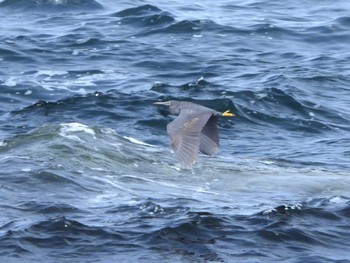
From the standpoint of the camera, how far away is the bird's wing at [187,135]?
29.9 ft

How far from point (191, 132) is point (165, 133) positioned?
5.31 m

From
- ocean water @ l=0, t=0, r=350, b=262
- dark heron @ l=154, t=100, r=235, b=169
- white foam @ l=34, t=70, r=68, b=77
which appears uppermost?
dark heron @ l=154, t=100, r=235, b=169

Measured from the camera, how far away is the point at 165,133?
48.6ft

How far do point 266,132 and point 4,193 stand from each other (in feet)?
18.7

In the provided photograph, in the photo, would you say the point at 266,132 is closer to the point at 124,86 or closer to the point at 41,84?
the point at 124,86

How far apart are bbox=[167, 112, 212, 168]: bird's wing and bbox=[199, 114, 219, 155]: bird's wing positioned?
0.37 meters

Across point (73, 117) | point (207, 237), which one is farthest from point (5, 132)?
point (207, 237)

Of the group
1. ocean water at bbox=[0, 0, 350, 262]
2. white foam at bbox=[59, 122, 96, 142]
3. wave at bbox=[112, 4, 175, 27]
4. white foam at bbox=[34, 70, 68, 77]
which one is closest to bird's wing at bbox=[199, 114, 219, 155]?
ocean water at bbox=[0, 0, 350, 262]

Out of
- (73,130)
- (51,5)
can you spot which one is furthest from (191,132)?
(51,5)

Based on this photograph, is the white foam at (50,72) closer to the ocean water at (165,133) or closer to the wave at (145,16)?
the ocean water at (165,133)

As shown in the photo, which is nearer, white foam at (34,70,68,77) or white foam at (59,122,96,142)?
white foam at (59,122,96,142)

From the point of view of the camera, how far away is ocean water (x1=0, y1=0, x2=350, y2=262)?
9367 millimetres

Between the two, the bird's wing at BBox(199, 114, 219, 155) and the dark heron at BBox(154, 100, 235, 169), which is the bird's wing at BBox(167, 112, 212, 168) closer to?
the dark heron at BBox(154, 100, 235, 169)

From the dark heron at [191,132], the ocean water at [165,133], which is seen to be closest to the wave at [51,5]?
the ocean water at [165,133]
